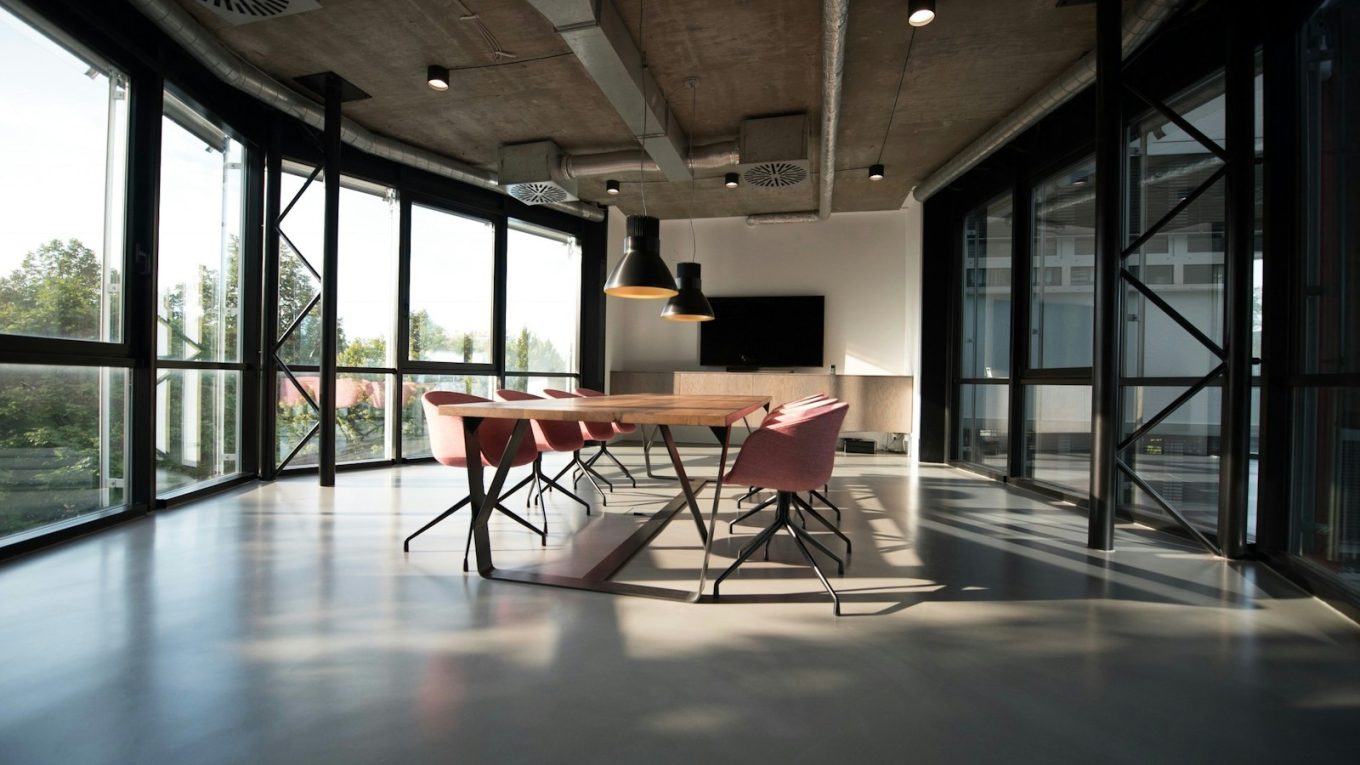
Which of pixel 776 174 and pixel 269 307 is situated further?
pixel 776 174

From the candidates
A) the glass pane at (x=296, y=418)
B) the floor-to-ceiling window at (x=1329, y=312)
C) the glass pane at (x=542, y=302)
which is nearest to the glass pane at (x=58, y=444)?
the glass pane at (x=296, y=418)

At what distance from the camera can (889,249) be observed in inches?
334

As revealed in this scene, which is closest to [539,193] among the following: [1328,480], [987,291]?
[987,291]

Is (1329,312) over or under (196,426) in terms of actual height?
over

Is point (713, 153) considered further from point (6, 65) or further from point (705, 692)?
point (705, 692)

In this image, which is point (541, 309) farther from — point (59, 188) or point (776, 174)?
point (59, 188)

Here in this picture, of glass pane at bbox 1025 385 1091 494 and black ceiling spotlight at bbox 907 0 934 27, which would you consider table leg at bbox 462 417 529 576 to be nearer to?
black ceiling spotlight at bbox 907 0 934 27

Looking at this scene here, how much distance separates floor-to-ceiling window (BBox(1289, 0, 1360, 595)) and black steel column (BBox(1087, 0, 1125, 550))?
74 centimetres

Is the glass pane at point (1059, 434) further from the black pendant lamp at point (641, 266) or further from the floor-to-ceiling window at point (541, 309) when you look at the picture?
the floor-to-ceiling window at point (541, 309)

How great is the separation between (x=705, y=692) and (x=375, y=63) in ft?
15.8

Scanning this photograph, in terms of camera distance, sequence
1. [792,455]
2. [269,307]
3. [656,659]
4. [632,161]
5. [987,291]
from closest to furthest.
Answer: [656,659]
[792,455]
[269,307]
[632,161]
[987,291]

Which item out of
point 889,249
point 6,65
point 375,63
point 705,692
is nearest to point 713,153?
point 375,63

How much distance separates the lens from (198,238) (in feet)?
16.0

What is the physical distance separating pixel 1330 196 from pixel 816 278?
5896 millimetres
